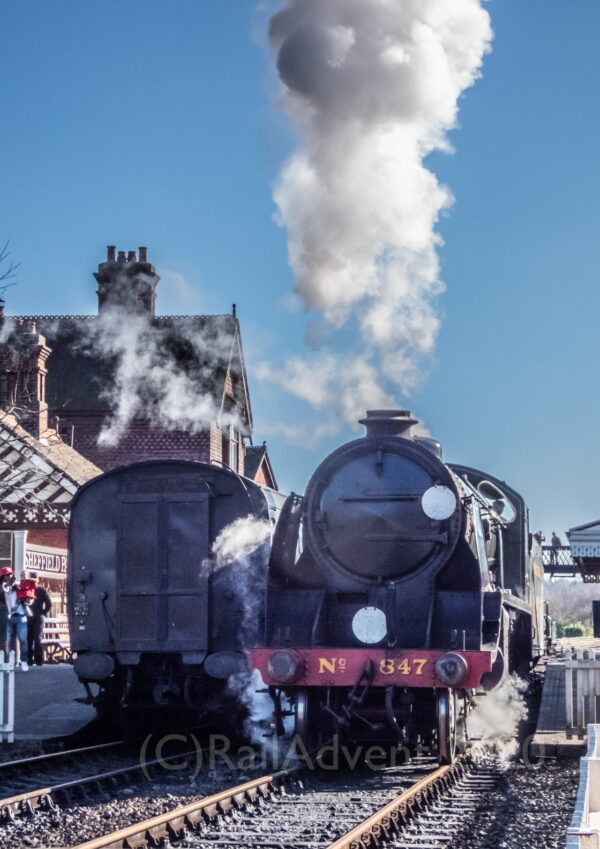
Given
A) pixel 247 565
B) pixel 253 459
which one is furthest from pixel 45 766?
pixel 253 459

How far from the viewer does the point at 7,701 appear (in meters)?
12.2

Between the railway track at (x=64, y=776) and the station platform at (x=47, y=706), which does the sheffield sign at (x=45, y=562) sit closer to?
the station platform at (x=47, y=706)

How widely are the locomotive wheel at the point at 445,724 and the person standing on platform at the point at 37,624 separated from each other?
8.83 metres

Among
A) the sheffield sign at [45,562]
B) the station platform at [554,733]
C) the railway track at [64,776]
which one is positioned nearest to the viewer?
the railway track at [64,776]

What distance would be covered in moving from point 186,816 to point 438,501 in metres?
3.66

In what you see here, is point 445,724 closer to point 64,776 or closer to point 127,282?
point 64,776

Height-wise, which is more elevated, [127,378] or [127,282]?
[127,282]

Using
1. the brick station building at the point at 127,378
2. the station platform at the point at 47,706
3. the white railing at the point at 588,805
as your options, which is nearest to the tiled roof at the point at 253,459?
the brick station building at the point at 127,378

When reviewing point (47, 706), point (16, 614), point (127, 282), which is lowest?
point (47, 706)

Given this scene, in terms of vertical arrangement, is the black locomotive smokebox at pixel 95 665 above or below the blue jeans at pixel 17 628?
below

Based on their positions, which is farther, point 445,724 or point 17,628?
point 17,628

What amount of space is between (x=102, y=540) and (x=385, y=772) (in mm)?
3816

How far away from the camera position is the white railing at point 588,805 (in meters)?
4.52

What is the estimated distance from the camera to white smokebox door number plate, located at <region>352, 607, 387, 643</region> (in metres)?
10.0
